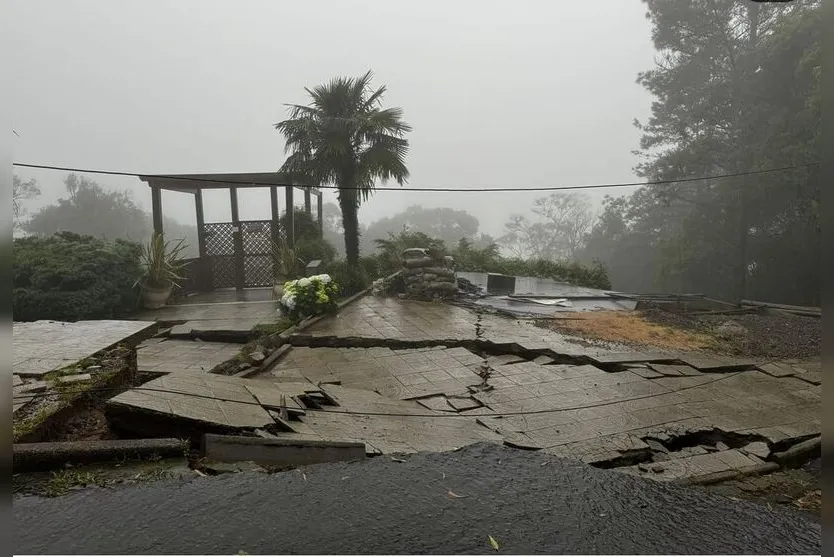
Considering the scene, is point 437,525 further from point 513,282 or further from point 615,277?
point 615,277

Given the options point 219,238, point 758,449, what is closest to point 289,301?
point 219,238

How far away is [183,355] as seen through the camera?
536cm

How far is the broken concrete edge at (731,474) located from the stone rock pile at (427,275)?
21.9 feet

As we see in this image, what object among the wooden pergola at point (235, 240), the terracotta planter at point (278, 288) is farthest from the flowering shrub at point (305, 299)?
the wooden pergola at point (235, 240)

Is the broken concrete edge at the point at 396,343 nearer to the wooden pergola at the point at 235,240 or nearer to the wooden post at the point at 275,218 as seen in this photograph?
the wooden pergola at the point at 235,240

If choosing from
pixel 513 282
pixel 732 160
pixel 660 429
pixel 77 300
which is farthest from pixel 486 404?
pixel 732 160

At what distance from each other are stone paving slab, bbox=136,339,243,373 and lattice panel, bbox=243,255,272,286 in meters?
5.10

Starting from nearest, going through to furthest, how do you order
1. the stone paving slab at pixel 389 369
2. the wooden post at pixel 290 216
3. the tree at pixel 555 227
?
the stone paving slab at pixel 389 369, the wooden post at pixel 290 216, the tree at pixel 555 227

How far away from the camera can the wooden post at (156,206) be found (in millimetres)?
9955

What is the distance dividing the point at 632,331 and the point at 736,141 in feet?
45.8

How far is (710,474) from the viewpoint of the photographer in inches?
111

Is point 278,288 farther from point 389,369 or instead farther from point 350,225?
point 389,369

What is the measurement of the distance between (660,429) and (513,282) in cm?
759

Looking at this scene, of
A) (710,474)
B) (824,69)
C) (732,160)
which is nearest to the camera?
(824,69)
